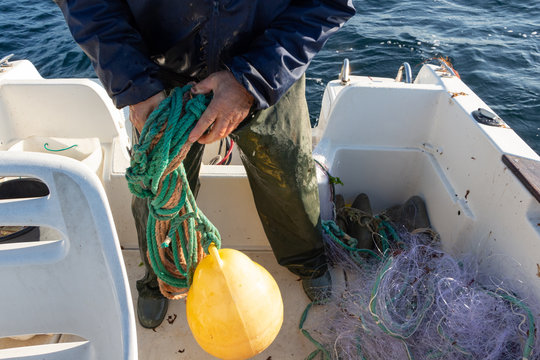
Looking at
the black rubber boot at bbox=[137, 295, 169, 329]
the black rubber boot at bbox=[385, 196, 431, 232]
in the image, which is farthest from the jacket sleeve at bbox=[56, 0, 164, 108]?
the black rubber boot at bbox=[385, 196, 431, 232]

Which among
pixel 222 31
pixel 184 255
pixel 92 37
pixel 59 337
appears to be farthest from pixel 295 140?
pixel 59 337

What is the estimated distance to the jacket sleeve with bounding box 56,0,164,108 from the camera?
4.53ft

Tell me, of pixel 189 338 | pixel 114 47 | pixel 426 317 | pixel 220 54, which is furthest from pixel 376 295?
pixel 114 47

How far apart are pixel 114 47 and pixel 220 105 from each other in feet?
1.43

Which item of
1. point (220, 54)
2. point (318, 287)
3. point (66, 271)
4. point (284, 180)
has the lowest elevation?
point (318, 287)

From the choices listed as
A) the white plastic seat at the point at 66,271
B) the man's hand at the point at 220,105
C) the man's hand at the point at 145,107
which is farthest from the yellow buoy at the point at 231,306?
the man's hand at the point at 145,107

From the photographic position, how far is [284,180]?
193 cm

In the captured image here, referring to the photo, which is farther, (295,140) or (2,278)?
(295,140)

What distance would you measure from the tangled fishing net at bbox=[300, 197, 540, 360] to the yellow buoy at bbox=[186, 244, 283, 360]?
24.3 inches

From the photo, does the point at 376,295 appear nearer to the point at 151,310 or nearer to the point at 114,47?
the point at 151,310

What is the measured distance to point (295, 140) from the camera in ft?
6.13

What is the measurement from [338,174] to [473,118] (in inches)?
36.8

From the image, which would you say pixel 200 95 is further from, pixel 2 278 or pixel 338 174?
pixel 338 174

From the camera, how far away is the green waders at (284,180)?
5.85ft
